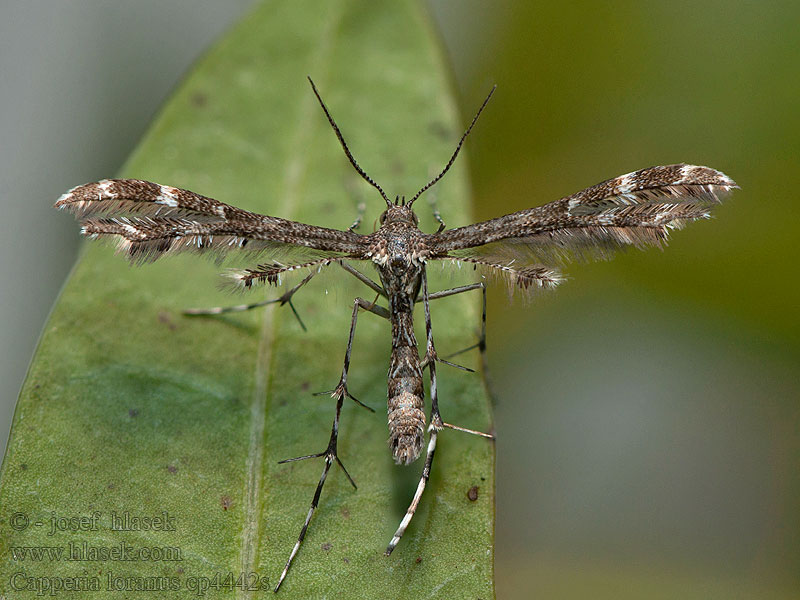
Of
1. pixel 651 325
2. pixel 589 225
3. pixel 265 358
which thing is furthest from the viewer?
pixel 651 325

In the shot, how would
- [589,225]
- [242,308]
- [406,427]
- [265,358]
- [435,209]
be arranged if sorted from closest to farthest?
1. [406,427]
2. [589,225]
3. [265,358]
4. [242,308]
5. [435,209]

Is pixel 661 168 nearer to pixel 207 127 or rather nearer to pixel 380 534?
pixel 380 534

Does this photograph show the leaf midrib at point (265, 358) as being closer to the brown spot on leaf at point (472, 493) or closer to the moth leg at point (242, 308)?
the moth leg at point (242, 308)

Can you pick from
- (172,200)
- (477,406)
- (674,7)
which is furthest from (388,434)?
(674,7)

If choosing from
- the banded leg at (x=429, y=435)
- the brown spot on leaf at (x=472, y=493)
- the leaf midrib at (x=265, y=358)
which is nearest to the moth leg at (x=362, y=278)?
the banded leg at (x=429, y=435)

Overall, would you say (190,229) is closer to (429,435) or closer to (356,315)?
(356,315)

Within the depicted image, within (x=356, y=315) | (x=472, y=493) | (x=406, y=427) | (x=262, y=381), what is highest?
(x=356, y=315)

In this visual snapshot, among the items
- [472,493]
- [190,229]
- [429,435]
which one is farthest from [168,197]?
[472,493]
